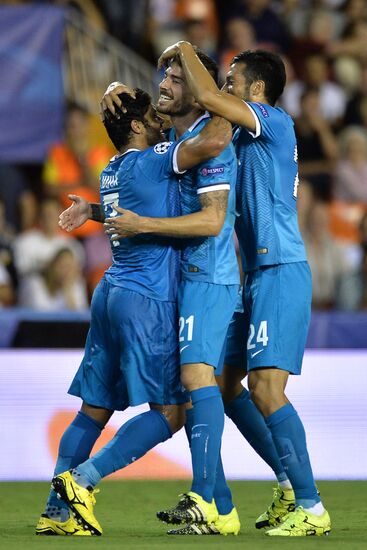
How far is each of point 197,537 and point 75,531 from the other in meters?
0.54

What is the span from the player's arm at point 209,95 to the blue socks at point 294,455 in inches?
51.1

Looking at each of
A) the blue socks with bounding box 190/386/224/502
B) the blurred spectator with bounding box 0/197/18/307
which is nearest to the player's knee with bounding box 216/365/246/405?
the blue socks with bounding box 190/386/224/502

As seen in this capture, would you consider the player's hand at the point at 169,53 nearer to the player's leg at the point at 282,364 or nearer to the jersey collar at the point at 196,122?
the jersey collar at the point at 196,122

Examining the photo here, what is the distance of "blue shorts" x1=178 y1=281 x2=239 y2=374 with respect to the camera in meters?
5.34

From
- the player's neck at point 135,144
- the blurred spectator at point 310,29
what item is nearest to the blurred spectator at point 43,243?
the blurred spectator at point 310,29

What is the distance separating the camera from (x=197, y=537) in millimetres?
5277

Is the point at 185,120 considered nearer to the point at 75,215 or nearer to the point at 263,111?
the point at 263,111

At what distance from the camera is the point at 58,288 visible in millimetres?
10320

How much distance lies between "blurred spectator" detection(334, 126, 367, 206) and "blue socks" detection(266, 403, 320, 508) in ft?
19.9

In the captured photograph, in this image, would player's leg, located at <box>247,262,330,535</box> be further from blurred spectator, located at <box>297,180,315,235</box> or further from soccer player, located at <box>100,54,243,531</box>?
blurred spectator, located at <box>297,180,315,235</box>

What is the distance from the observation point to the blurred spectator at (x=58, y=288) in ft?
33.6

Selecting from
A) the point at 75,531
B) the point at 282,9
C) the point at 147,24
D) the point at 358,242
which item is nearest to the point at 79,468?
the point at 75,531

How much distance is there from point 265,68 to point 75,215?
3.67 feet

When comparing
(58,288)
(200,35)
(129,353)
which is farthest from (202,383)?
(200,35)
